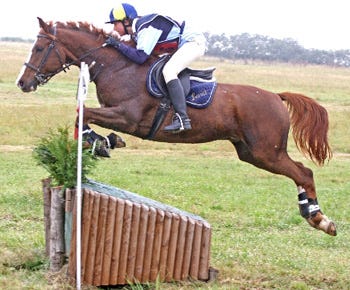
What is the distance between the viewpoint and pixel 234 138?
887 centimetres

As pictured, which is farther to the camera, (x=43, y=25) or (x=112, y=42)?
(x=112, y=42)

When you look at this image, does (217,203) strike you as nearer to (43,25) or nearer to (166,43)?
(166,43)

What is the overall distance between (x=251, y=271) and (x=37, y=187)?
21.7 ft

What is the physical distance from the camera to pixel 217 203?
13078mm

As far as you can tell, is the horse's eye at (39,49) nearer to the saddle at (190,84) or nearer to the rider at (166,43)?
the rider at (166,43)

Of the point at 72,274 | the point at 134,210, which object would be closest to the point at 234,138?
the point at 134,210

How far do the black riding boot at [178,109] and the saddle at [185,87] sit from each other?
0.37ft

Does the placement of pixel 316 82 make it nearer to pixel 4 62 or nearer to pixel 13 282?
pixel 4 62

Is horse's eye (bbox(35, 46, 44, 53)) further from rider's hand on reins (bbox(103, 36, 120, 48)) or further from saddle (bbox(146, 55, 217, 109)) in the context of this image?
saddle (bbox(146, 55, 217, 109))

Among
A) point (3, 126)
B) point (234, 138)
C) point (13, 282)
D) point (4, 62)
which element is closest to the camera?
point (13, 282)

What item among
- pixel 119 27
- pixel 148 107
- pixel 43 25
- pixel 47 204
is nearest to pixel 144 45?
pixel 119 27

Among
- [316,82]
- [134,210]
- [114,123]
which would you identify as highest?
[114,123]

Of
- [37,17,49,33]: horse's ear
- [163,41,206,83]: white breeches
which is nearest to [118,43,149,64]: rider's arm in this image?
[163,41,206,83]: white breeches

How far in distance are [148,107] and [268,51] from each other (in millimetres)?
83651
